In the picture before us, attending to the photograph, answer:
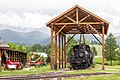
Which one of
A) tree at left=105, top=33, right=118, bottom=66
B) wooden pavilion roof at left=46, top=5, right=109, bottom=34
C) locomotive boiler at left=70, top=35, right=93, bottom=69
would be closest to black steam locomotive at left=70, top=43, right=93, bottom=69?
locomotive boiler at left=70, top=35, right=93, bottom=69

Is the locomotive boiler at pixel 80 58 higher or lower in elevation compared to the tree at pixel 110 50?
lower

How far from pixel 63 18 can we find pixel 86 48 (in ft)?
14.1

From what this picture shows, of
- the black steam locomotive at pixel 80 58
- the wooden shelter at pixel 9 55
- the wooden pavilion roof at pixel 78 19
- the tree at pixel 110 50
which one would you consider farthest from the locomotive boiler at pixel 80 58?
the tree at pixel 110 50

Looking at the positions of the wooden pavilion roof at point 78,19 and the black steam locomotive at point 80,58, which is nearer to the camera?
the wooden pavilion roof at point 78,19

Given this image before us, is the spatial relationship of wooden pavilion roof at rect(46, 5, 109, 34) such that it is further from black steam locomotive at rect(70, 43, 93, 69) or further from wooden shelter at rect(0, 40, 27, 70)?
wooden shelter at rect(0, 40, 27, 70)

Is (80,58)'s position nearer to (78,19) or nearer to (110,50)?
(78,19)

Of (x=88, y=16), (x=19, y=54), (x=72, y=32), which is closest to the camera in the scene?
(x=88, y=16)

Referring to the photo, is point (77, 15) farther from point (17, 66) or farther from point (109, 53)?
point (109, 53)

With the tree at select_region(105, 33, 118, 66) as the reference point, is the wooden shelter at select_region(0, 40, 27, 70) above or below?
below

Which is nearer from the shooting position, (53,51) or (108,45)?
(53,51)

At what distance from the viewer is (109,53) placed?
81.3m

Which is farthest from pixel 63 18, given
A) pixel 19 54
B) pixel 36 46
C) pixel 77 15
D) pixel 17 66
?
pixel 36 46

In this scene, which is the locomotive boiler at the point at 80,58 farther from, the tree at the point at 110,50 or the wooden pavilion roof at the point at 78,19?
the tree at the point at 110,50

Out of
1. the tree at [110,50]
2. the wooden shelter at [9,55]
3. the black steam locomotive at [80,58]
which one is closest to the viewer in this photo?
A: the black steam locomotive at [80,58]
